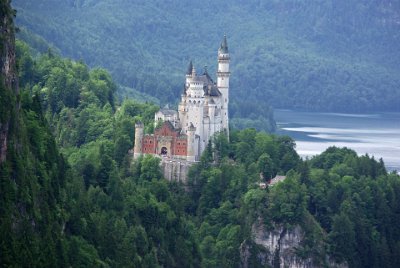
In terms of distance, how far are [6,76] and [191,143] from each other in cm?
4388

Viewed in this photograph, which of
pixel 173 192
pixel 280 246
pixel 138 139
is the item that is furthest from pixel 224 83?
pixel 280 246

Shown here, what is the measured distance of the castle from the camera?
123 metres

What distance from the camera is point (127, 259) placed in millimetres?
95375

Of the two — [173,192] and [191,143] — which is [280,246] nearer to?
[173,192]

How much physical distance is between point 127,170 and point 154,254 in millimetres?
19089

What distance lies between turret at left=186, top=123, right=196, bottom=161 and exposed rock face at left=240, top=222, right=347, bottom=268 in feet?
24.1

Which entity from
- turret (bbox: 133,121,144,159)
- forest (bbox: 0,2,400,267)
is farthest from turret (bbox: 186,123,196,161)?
turret (bbox: 133,121,144,159)

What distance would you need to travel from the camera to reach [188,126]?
12269 cm

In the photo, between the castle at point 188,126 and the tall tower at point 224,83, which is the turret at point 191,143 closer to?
the castle at point 188,126

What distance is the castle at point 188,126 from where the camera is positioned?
122750mm

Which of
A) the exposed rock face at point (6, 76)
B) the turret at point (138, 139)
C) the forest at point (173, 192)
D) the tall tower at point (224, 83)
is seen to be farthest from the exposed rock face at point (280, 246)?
the exposed rock face at point (6, 76)

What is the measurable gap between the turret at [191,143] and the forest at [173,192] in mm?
910

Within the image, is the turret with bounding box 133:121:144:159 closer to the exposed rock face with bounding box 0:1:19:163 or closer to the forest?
the forest

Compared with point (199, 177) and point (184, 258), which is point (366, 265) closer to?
point (199, 177)
